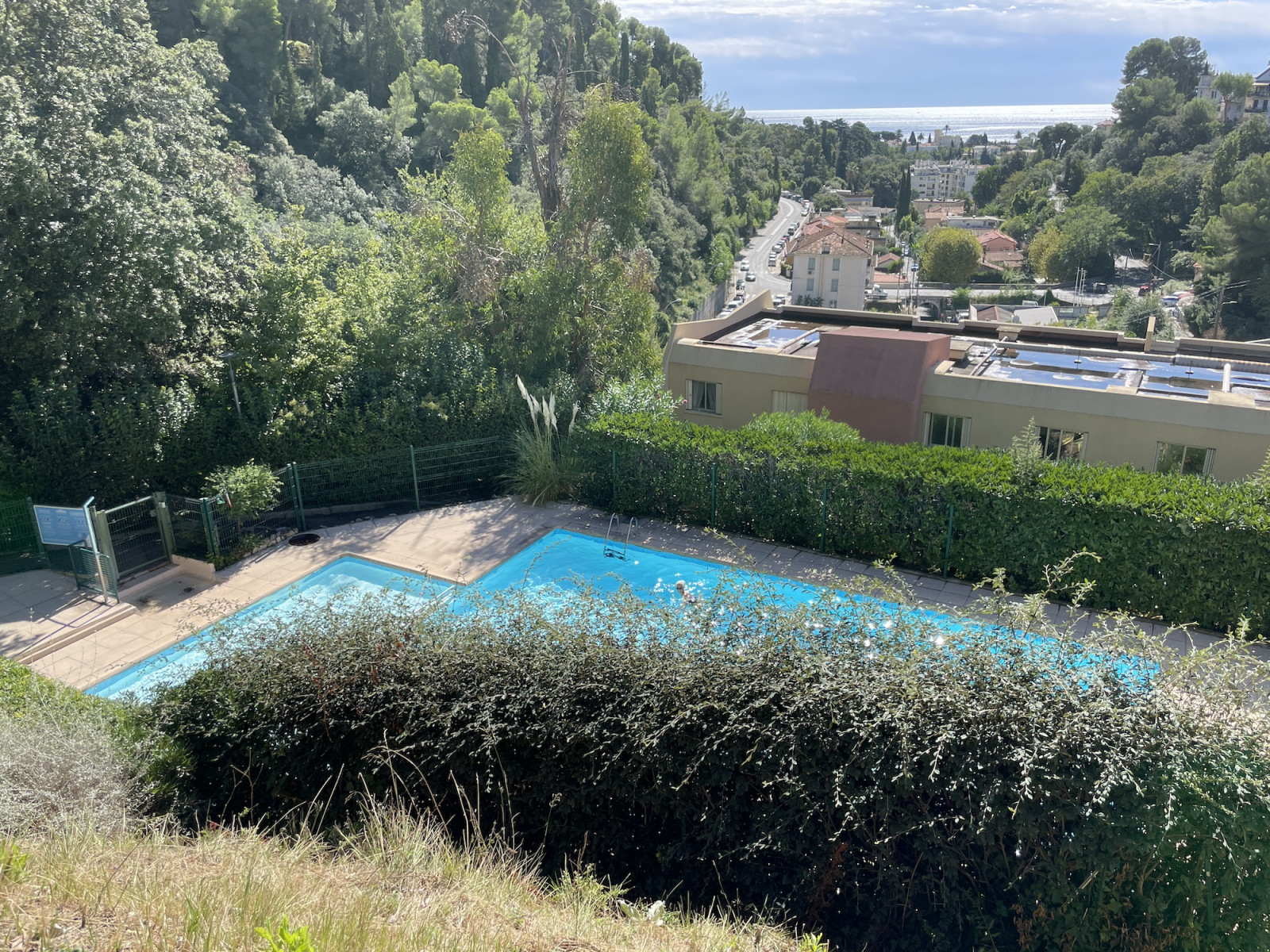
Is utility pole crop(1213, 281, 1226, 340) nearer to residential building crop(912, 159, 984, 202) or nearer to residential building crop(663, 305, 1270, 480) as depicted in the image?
residential building crop(663, 305, 1270, 480)

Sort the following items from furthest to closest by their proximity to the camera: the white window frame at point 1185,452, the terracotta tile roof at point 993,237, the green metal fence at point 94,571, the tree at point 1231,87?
1. the tree at point 1231,87
2. the terracotta tile roof at point 993,237
3. the white window frame at point 1185,452
4. the green metal fence at point 94,571

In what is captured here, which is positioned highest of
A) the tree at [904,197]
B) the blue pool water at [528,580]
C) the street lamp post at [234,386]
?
the tree at [904,197]

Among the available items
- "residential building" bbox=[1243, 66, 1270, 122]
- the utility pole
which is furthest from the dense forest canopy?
"residential building" bbox=[1243, 66, 1270, 122]

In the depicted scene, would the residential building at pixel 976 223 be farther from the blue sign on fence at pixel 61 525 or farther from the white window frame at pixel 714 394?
the blue sign on fence at pixel 61 525

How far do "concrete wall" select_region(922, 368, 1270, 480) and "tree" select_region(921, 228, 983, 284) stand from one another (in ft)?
230

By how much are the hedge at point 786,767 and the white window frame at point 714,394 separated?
40.7 ft

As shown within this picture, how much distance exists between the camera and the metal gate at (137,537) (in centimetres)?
Answer: 1137

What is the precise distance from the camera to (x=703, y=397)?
729 inches

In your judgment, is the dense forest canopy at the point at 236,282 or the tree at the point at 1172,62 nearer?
the dense forest canopy at the point at 236,282

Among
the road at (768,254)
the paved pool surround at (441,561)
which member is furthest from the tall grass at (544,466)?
the road at (768,254)

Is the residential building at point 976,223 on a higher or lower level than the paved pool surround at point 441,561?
higher

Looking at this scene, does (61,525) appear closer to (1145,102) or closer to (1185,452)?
(1185,452)

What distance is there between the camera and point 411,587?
37.6ft

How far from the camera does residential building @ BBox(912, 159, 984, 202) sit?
17612 cm
